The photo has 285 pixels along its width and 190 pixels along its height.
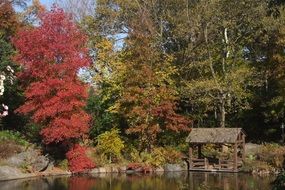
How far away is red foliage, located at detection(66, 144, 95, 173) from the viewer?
30900mm

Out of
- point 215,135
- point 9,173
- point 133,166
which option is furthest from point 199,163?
point 9,173

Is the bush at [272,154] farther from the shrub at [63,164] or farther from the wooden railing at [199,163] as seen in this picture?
the shrub at [63,164]

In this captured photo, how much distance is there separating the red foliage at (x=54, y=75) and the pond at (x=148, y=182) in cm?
340

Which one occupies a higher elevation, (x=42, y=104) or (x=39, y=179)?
(x=42, y=104)

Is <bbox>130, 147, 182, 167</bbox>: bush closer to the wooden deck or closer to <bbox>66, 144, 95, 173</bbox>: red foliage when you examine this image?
the wooden deck

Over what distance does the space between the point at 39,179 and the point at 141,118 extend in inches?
336

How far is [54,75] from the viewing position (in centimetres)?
3031

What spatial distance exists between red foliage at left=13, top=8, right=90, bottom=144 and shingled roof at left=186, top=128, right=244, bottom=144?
24.0 ft

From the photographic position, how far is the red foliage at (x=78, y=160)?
3090 centimetres

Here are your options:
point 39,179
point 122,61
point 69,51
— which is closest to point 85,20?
point 122,61

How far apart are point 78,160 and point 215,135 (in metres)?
9.07

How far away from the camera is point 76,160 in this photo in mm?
→ 31125

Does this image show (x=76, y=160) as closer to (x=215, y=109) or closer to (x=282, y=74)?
(x=215, y=109)

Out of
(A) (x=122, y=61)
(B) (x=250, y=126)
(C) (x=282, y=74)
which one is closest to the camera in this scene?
(C) (x=282, y=74)
